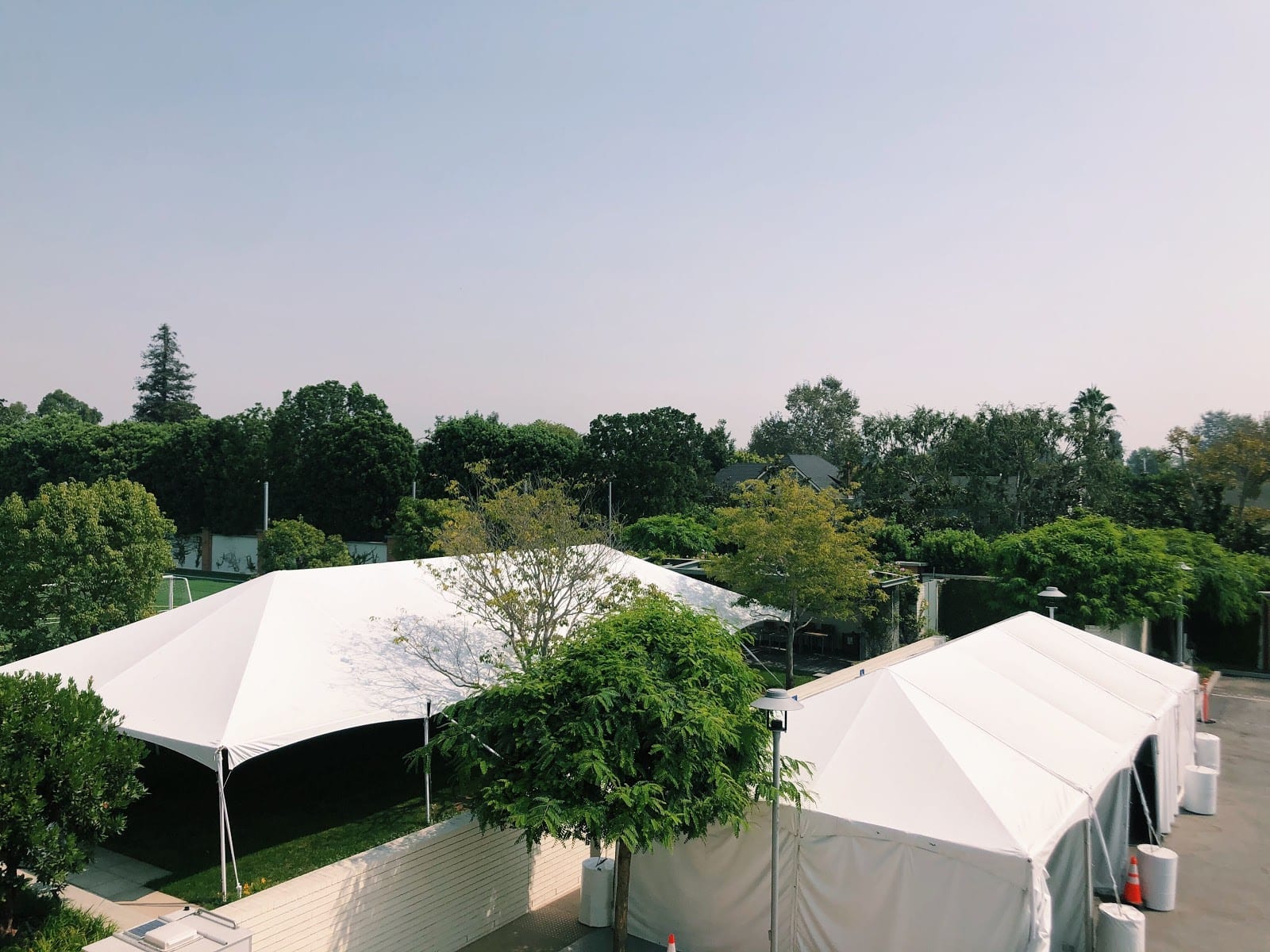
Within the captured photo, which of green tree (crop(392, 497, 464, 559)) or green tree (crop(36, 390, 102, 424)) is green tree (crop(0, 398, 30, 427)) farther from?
green tree (crop(392, 497, 464, 559))

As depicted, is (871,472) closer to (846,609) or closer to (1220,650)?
(1220,650)

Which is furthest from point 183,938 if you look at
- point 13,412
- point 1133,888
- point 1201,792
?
point 13,412

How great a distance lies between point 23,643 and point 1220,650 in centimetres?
3125

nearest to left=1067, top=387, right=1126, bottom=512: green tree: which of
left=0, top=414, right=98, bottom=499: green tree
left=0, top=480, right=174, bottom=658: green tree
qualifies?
left=0, top=480, right=174, bottom=658: green tree

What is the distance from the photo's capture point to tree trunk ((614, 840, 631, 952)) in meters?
8.08

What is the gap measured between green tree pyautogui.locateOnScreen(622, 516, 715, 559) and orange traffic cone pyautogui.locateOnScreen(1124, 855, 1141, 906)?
1894 cm

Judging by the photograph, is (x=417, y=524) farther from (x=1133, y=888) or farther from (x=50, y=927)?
(x=1133, y=888)

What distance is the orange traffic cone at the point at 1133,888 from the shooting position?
368 inches

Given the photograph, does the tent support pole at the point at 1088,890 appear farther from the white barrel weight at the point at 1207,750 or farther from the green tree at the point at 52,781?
the green tree at the point at 52,781

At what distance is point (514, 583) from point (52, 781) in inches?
284

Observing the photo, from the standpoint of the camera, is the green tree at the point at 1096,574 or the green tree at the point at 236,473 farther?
the green tree at the point at 236,473

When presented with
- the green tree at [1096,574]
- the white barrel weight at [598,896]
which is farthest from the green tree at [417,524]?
the white barrel weight at [598,896]

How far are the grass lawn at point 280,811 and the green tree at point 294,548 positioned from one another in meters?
16.2

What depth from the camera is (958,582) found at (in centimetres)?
2520
